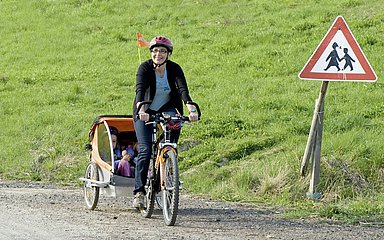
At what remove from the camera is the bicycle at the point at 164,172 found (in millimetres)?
8992

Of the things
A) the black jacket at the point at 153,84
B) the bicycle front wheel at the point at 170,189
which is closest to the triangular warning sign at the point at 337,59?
the black jacket at the point at 153,84

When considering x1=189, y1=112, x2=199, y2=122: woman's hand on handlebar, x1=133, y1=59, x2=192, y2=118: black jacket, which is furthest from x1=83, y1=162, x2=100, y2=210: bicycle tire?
x1=189, y1=112, x2=199, y2=122: woman's hand on handlebar

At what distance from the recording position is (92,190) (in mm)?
10703

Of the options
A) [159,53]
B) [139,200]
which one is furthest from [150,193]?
[159,53]

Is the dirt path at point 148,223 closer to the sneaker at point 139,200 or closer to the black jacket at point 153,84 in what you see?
the sneaker at point 139,200

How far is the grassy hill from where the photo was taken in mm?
12047

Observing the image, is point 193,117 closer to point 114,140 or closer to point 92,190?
point 114,140

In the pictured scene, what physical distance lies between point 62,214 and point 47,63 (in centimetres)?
1335

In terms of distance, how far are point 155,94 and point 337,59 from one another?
2.61m

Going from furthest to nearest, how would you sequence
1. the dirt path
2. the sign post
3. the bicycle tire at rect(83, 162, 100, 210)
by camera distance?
1. the sign post
2. the bicycle tire at rect(83, 162, 100, 210)
3. the dirt path

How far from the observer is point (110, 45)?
23.6 m

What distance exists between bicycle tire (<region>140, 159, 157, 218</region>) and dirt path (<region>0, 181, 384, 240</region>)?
4.6 inches

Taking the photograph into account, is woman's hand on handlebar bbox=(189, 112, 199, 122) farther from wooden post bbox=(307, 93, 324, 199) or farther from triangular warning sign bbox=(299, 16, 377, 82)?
wooden post bbox=(307, 93, 324, 199)

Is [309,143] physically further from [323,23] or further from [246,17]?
[246,17]
